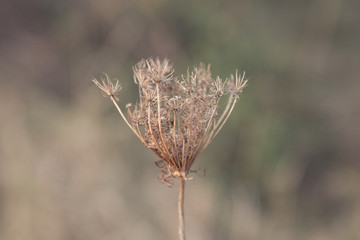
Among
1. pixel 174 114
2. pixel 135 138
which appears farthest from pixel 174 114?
pixel 135 138

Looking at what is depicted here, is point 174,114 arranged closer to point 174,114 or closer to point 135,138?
point 174,114

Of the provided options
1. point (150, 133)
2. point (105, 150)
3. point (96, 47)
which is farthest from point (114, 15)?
point (150, 133)

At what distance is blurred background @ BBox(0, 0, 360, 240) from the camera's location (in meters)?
4.59

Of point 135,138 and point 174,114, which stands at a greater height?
point 135,138

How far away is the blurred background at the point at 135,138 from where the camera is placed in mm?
4586

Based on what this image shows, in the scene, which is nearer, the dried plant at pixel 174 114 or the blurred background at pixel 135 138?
the dried plant at pixel 174 114

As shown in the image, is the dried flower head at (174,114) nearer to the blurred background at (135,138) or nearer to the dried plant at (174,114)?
the dried plant at (174,114)

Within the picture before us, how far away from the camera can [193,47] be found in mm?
5020

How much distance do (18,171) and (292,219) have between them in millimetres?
3980

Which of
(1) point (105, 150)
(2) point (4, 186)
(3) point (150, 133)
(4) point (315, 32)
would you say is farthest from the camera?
(4) point (315, 32)

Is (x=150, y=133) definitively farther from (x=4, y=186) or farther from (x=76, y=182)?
(x=4, y=186)

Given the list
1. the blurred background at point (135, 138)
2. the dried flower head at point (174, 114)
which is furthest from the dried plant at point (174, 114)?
the blurred background at point (135, 138)

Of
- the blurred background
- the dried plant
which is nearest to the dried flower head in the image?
the dried plant

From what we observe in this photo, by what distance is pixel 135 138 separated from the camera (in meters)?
5.07
